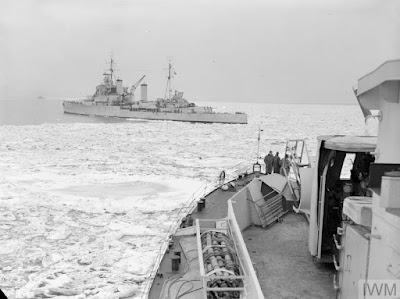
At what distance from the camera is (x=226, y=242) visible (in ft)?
20.0

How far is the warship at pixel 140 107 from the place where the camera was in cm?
7466

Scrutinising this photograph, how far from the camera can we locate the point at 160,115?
7894cm

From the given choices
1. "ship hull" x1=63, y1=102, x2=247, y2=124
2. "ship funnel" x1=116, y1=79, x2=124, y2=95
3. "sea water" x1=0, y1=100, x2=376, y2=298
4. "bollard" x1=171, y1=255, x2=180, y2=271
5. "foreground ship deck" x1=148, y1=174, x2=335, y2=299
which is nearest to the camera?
"foreground ship deck" x1=148, y1=174, x2=335, y2=299

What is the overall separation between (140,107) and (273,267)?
262 ft

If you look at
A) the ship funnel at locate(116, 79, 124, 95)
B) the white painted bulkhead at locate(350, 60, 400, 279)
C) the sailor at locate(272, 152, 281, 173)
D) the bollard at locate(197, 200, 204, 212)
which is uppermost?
the ship funnel at locate(116, 79, 124, 95)

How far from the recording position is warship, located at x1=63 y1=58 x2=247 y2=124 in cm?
7466

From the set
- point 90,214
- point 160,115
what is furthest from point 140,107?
point 90,214

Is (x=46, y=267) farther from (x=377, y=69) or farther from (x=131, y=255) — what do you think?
(x=377, y=69)

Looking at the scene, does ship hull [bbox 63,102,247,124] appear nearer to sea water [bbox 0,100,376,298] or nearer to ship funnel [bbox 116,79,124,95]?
ship funnel [bbox 116,79,124,95]

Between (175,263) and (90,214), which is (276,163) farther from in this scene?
(175,263)

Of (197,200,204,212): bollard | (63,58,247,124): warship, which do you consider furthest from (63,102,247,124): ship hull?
(197,200,204,212): bollard

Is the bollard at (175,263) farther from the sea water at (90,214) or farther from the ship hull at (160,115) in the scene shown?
the ship hull at (160,115)

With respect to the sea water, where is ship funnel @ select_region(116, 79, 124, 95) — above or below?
above

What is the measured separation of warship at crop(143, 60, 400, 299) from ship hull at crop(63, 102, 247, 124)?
64597 millimetres
